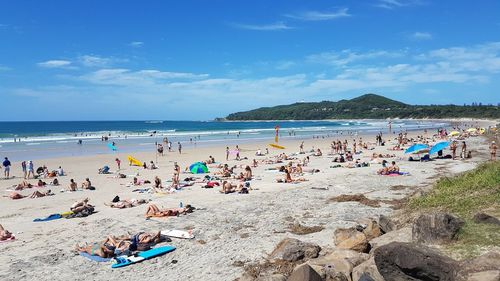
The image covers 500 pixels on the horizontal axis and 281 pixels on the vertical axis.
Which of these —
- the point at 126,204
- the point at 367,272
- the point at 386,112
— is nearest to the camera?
the point at 367,272

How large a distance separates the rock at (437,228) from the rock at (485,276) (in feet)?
7.13

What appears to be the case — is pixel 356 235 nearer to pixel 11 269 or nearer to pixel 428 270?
pixel 428 270

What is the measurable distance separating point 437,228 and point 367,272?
69.0 inches

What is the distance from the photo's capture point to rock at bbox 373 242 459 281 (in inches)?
205

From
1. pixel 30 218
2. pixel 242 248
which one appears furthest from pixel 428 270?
pixel 30 218

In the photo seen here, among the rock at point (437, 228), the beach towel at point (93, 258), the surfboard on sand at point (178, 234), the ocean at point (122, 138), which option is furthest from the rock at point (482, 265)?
the ocean at point (122, 138)

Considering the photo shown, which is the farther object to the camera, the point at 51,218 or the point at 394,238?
the point at 51,218

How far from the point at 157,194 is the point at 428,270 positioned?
1383cm

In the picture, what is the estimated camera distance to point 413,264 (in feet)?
17.5

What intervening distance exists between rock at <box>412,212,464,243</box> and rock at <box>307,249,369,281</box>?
1050 mm

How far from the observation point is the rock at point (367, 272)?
5.71m

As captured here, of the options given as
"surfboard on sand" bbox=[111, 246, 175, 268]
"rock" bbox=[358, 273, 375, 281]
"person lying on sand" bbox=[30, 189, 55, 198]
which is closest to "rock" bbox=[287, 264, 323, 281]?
"rock" bbox=[358, 273, 375, 281]

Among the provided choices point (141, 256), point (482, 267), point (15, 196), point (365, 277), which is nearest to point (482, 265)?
point (482, 267)

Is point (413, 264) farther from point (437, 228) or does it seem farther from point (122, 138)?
point (122, 138)
